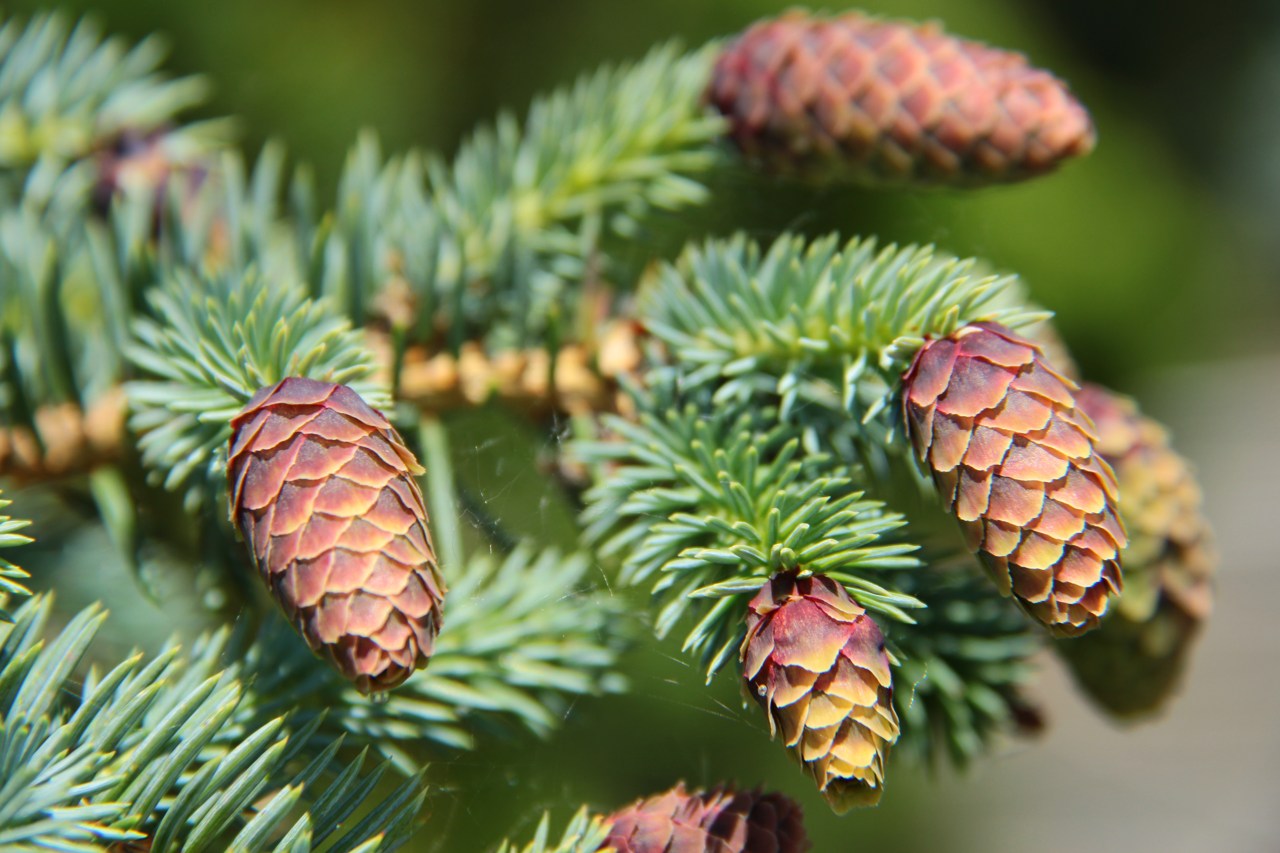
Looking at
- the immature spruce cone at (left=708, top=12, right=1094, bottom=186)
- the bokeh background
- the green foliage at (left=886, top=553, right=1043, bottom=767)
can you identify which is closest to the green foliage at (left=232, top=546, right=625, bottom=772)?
the bokeh background

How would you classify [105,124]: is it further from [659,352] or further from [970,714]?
[970,714]

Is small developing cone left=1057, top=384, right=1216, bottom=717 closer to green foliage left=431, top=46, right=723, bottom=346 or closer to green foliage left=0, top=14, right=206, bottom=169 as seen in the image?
green foliage left=431, top=46, right=723, bottom=346

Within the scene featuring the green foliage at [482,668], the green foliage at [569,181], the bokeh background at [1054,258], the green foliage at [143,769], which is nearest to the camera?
the green foliage at [143,769]

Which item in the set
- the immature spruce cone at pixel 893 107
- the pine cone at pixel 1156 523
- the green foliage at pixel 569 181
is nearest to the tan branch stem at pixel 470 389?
the green foliage at pixel 569 181

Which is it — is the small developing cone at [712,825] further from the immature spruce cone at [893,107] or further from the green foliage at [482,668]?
the immature spruce cone at [893,107]

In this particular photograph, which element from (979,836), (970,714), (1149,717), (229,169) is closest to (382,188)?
(229,169)

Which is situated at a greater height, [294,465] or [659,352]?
[659,352]
